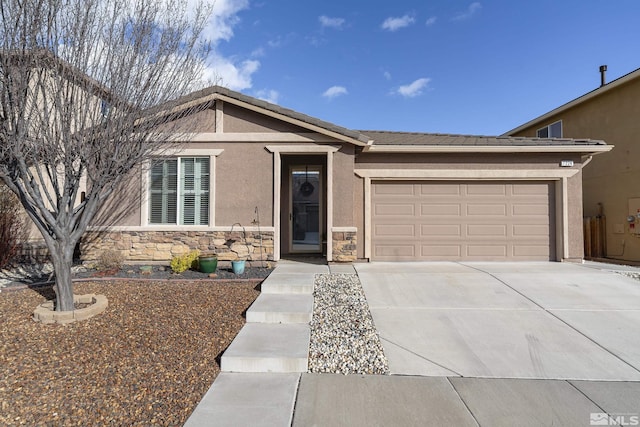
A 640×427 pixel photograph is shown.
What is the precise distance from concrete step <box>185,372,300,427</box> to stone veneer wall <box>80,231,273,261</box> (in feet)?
15.1

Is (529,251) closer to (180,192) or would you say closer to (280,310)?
(280,310)

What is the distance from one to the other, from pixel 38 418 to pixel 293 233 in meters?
7.27

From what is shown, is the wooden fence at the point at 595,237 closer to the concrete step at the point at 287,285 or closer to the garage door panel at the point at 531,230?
the garage door panel at the point at 531,230

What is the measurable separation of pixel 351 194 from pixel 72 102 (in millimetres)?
5358

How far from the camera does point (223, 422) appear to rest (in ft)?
8.02

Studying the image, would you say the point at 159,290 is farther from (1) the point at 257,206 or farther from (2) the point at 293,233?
(2) the point at 293,233

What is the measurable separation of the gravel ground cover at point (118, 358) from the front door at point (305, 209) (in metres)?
4.20

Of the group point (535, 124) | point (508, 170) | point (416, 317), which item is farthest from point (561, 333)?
point (535, 124)

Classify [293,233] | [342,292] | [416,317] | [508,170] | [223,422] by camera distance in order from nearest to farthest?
[223,422] < [416,317] < [342,292] < [508,170] < [293,233]

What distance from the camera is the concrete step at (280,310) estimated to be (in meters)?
4.38

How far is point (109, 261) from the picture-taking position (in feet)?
22.9

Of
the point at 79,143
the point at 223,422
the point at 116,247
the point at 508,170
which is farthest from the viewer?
the point at 508,170

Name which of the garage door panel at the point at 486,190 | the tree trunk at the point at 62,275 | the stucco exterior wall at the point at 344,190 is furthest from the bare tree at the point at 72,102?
the garage door panel at the point at 486,190

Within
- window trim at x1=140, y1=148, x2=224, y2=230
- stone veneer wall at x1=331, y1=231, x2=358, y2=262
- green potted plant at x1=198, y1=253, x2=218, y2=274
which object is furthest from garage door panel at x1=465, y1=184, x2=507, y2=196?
green potted plant at x1=198, y1=253, x2=218, y2=274
